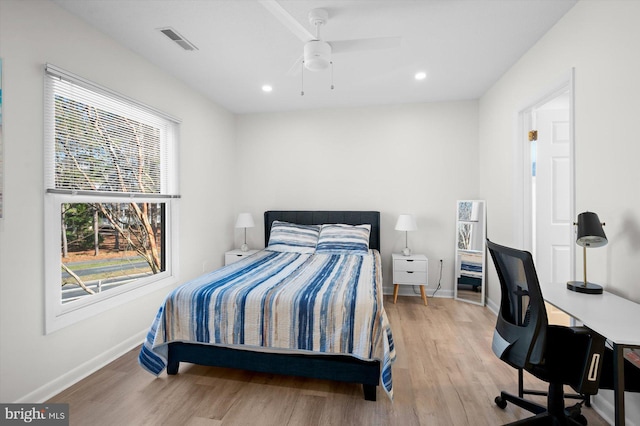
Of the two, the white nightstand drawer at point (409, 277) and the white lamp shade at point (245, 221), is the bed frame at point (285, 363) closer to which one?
the white nightstand drawer at point (409, 277)

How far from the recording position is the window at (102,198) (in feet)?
7.06

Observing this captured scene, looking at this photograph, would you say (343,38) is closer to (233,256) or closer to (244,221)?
(244,221)

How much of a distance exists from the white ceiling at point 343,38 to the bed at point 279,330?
1964 mm

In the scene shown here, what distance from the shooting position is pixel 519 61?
2.95 metres

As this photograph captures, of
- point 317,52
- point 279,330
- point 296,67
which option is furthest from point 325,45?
point 279,330

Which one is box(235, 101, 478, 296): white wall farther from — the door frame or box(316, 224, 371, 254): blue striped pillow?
the door frame

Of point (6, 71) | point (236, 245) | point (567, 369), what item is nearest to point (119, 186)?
point (6, 71)

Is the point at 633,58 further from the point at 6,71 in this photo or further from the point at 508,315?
the point at 6,71

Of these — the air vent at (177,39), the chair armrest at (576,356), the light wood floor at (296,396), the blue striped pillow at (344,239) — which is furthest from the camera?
the blue striped pillow at (344,239)

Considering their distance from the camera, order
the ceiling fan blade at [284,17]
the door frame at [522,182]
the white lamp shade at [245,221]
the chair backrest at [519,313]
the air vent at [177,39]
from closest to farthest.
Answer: the chair backrest at [519,313], the ceiling fan blade at [284,17], the air vent at [177,39], the door frame at [522,182], the white lamp shade at [245,221]

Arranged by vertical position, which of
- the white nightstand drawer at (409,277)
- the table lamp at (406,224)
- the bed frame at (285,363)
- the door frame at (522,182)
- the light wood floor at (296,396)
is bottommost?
the light wood floor at (296,396)

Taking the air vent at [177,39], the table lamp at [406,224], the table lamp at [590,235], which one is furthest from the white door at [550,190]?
the air vent at [177,39]

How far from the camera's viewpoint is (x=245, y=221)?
14.2 feet

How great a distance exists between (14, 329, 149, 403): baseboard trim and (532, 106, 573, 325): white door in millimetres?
3892
